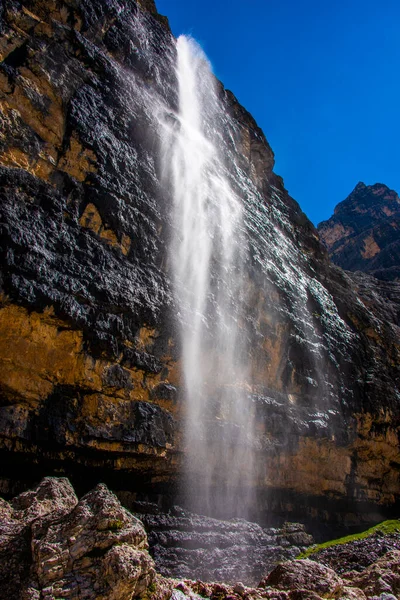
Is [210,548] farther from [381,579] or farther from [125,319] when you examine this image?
[125,319]

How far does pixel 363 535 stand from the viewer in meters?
22.5

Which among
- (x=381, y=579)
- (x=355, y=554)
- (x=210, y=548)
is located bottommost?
(x=210, y=548)

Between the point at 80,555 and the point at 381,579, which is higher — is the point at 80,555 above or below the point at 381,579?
above

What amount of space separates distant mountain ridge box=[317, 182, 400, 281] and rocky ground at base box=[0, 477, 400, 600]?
7214 cm

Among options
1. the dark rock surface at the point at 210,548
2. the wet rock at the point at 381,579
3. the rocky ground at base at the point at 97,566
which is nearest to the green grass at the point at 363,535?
the dark rock surface at the point at 210,548

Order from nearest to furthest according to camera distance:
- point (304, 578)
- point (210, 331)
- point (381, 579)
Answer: point (304, 578), point (381, 579), point (210, 331)

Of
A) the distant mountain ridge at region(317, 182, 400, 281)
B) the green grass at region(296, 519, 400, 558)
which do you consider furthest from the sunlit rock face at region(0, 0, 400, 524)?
the distant mountain ridge at region(317, 182, 400, 281)

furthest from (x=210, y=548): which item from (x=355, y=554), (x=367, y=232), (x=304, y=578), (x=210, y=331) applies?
(x=367, y=232)

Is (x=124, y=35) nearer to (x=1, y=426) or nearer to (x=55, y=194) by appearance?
(x=55, y=194)

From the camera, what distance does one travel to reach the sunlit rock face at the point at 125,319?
1287 cm

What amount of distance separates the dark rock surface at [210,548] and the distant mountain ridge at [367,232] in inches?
2550

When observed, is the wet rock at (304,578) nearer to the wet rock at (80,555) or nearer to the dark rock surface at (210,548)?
the wet rock at (80,555)

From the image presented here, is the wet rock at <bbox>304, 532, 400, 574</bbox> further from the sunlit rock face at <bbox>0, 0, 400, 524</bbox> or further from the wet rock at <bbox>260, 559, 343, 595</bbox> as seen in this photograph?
the wet rock at <bbox>260, 559, 343, 595</bbox>

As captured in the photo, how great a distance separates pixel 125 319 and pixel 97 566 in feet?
30.6
